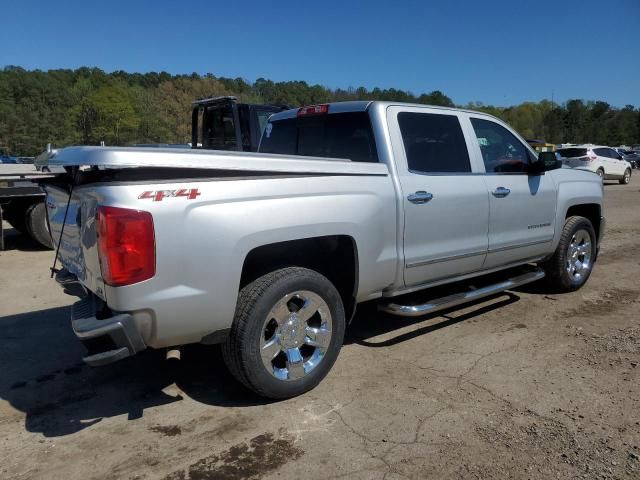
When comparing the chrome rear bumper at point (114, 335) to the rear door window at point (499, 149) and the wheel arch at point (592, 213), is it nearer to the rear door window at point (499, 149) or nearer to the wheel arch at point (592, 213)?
the rear door window at point (499, 149)

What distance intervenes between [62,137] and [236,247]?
309ft

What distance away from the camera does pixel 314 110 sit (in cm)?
464

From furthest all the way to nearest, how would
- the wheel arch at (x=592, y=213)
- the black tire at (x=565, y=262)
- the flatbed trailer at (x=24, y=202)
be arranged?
the flatbed trailer at (x=24, y=202) → the wheel arch at (x=592, y=213) → the black tire at (x=565, y=262)

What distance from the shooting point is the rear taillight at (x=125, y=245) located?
2680mm

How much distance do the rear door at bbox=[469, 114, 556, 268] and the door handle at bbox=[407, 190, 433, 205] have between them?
855 mm

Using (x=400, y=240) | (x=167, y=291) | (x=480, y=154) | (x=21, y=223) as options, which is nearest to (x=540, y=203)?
(x=480, y=154)

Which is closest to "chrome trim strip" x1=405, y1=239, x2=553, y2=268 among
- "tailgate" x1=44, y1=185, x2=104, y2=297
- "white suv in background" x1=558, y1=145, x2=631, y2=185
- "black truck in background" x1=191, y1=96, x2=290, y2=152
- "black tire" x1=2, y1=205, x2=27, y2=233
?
"tailgate" x1=44, y1=185, x2=104, y2=297

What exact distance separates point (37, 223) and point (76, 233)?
6.47m

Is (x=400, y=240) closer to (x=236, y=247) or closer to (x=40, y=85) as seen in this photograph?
(x=236, y=247)

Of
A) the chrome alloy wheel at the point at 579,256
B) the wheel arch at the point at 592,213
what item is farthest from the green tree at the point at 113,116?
the chrome alloy wheel at the point at 579,256

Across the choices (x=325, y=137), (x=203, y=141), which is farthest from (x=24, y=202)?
(x=325, y=137)

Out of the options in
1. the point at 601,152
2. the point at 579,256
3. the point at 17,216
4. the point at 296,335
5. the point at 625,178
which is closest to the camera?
the point at 296,335

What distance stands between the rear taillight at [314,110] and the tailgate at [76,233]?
2182 mm

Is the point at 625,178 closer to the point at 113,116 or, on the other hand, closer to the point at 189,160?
the point at 189,160
